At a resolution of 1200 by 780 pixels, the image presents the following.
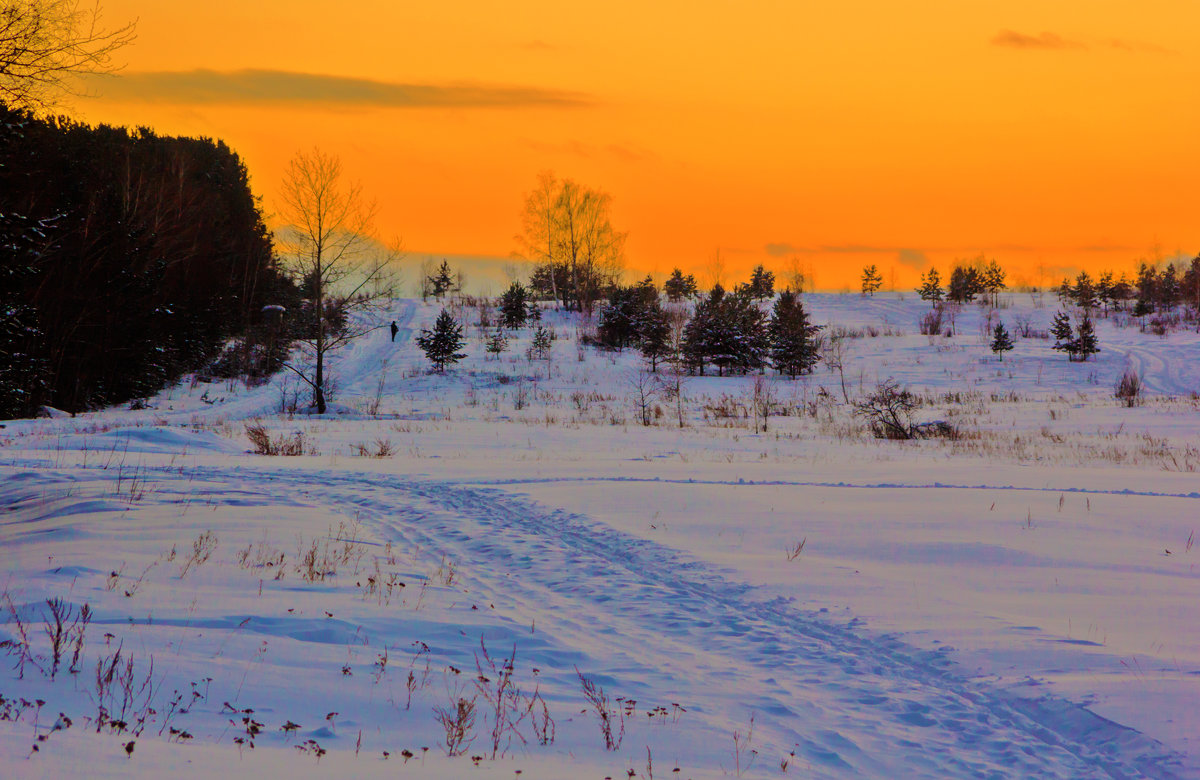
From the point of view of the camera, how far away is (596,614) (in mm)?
6316

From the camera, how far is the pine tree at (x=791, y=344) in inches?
1639

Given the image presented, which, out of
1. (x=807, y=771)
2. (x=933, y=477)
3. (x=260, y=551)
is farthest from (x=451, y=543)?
(x=933, y=477)

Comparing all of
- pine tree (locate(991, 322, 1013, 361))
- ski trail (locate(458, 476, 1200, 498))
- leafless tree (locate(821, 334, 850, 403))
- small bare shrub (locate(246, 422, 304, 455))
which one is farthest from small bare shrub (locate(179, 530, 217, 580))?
pine tree (locate(991, 322, 1013, 361))

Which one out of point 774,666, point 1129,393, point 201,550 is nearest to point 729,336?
point 1129,393

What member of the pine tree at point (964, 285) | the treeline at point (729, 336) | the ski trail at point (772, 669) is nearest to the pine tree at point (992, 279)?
the pine tree at point (964, 285)

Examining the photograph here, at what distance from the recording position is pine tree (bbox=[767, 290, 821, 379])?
4162cm

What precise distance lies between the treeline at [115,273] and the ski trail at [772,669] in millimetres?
8098

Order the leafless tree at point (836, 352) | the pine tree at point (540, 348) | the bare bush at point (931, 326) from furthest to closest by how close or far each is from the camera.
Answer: the bare bush at point (931, 326)
the leafless tree at point (836, 352)
the pine tree at point (540, 348)

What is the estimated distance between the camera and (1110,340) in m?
48.0

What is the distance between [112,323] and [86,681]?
26900mm

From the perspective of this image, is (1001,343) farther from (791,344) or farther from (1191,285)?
(1191,285)

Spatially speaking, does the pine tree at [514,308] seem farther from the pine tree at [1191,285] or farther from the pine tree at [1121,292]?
the pine tree at [1191,285]

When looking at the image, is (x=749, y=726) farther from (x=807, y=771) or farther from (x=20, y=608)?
(x=20, y=608)

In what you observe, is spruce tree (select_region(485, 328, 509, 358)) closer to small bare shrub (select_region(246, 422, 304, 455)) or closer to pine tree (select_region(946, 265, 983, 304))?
small bare shrub (select_region(246, 422, 304, 455))
